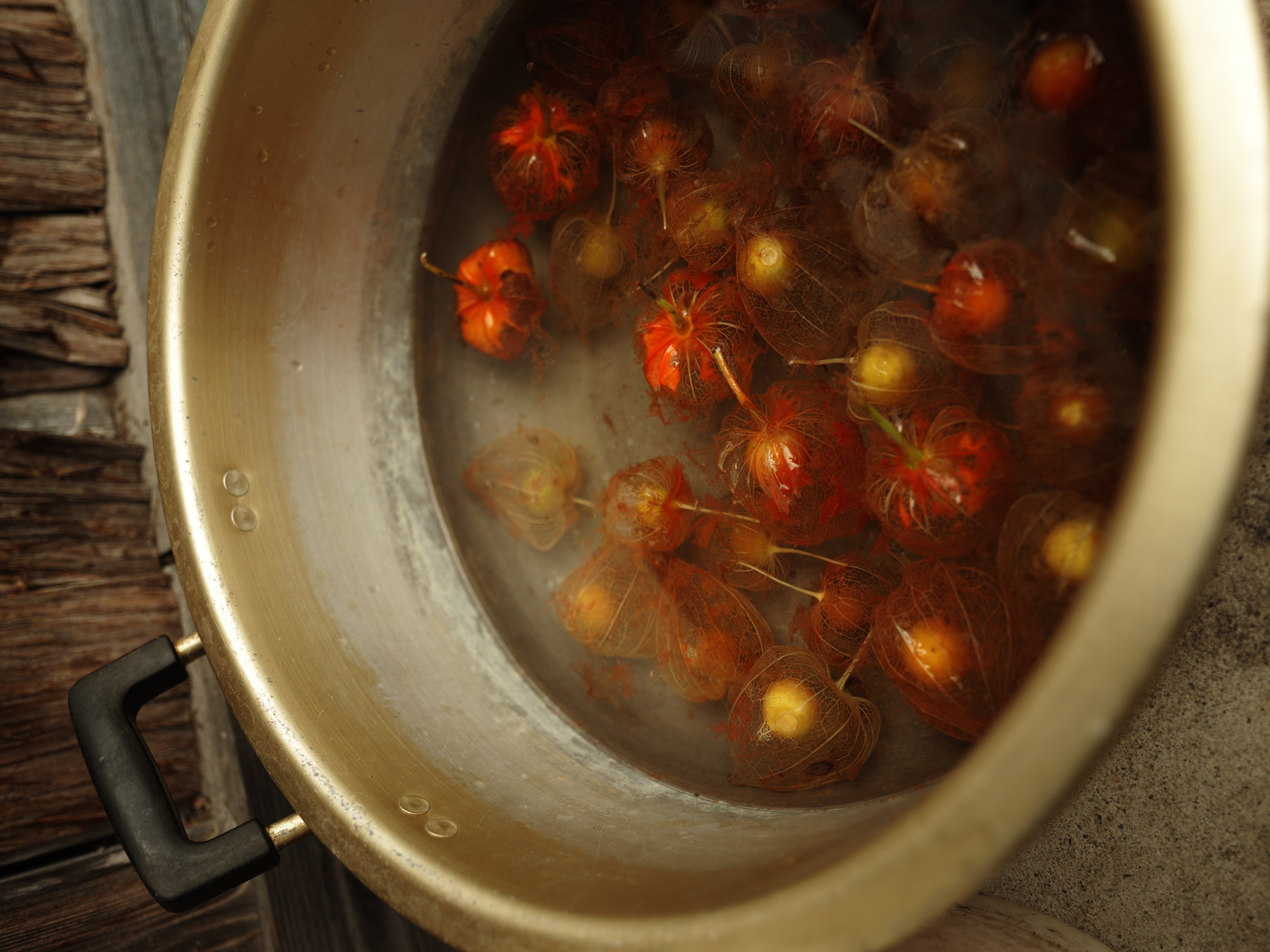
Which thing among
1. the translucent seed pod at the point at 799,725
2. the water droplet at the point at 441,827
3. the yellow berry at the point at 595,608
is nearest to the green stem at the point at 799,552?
the translucent seed pod at the point at 799,725

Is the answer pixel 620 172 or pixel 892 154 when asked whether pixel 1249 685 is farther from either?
pixel 620 172

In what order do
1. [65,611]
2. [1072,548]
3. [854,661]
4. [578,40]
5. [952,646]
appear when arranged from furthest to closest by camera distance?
[65,611]
[578,40]
[854,661]
[952,646]
[1072,548]

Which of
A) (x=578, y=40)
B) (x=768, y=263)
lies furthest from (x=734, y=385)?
(x=578, y=40)

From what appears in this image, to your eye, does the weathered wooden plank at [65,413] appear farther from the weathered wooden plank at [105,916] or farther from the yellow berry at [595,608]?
the yellow berry at [595,608]

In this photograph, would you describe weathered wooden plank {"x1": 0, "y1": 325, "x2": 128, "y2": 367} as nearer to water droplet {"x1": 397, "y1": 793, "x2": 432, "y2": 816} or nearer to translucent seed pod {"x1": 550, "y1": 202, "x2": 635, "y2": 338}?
translucent seed pod {"x1": 550, "y1": 202, "x2": 635, "y2": 338}

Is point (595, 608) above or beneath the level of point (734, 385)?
beneath

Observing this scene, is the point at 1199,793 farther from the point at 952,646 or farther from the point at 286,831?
the point at 286,831

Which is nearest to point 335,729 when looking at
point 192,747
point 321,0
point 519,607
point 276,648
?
point 276,648
